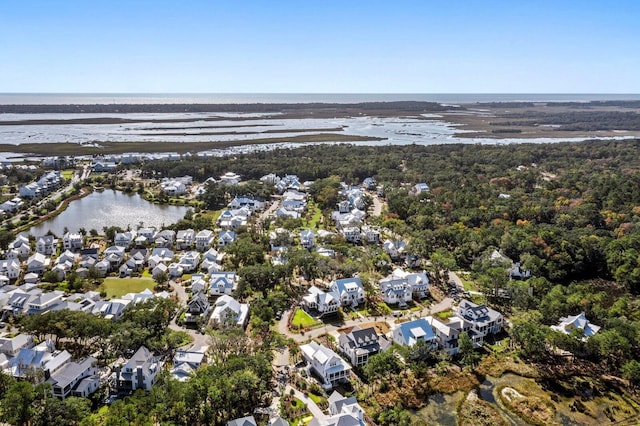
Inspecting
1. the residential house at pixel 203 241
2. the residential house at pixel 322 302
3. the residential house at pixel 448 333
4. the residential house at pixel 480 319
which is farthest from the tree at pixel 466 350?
the residential house at pixel 203 241

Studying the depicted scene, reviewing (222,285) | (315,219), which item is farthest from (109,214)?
(222,285)

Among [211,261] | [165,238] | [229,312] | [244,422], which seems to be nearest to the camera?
[244,422]

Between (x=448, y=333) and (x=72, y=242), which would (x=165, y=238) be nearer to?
(x=72, y=242)

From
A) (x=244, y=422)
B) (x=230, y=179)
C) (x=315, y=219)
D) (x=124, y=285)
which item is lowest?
(x=124, y=285)

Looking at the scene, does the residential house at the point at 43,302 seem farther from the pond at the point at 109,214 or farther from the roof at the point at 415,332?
the roof at the point at 415,332

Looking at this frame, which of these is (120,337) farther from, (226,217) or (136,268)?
(226,217)

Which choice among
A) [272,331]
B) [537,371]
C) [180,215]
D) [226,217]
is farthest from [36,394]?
[180,215]
